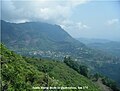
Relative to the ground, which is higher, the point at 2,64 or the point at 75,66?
the point at 2,64

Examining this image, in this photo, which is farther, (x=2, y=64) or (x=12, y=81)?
(x=2, y=64)

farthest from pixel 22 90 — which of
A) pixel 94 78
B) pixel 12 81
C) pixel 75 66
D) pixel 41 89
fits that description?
pixel 94 78

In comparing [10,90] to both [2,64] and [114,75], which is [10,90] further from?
[114,75]

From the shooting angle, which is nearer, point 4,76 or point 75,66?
point 4,76

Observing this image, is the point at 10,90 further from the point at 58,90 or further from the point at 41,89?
the point at 58,90

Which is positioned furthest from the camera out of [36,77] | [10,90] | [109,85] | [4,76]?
[109,85]

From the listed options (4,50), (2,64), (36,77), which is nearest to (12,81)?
(2,64)

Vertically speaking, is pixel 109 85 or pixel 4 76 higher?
pixel 4 76

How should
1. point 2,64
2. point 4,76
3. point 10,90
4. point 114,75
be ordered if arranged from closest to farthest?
1. point 10,90
2. point 4,76
3. point 2,64
4. point 114,75

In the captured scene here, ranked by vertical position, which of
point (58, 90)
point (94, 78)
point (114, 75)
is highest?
point (58, 90)
